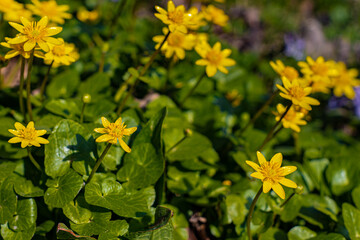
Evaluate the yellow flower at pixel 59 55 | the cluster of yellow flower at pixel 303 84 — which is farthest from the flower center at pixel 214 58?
the yellow flower at pixel 59 55

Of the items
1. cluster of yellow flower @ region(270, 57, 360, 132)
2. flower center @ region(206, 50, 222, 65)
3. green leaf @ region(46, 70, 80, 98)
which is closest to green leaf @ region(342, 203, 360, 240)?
cluster of yellow flower @ region(270, 57, 360, 132)

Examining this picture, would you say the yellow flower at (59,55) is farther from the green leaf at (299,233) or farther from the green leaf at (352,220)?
the green leaf at (352,220)

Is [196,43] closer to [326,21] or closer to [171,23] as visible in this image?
[171,23]

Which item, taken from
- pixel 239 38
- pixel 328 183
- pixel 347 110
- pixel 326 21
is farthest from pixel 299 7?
pixel 328 183

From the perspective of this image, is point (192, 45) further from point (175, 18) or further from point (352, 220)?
point (352, 220)

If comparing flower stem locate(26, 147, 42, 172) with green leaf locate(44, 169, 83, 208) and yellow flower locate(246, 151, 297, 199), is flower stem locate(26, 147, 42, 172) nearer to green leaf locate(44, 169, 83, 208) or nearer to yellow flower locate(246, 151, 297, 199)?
green leaf locate(44, 169, 83, 208)
